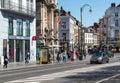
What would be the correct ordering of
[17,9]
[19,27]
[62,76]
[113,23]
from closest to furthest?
[62,76] → [17,9] → [19,27] → [113,23]

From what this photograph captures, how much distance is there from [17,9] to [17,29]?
2925 millimetres

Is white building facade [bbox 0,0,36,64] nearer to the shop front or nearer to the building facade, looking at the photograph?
the shop front

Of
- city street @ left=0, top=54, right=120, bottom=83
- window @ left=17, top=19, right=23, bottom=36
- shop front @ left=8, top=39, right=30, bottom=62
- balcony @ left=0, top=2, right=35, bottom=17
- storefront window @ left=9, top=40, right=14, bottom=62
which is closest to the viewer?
city street @ left=0, top=54, right=120, bottom=83

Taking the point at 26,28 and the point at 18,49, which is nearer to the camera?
the point at 18,49

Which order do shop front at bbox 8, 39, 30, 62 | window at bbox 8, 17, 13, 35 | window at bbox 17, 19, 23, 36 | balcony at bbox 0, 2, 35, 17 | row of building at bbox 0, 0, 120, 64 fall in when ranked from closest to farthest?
balcony at bbox 0, 2, 35, 17 → row of building at bbox 0, 0, 120, 64 → window at bbox 8, 17, 13, 35 → shop front at bbox 8, 39, 30, 62 → window at bbox 17, 19, 23, 36

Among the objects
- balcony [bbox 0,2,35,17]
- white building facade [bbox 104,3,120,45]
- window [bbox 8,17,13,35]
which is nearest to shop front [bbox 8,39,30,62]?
window [bbox 8,17,13,35]

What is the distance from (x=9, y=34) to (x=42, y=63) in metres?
5.64

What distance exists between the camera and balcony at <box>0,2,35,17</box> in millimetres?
57000

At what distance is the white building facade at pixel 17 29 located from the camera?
5700 centimetres

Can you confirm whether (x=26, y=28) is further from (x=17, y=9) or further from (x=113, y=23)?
(x=113, y=23)

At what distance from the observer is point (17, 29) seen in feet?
203

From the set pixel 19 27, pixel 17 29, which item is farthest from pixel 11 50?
pixel 19 27

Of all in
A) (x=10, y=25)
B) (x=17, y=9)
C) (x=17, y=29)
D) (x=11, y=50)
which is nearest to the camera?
(x=10, y=25)

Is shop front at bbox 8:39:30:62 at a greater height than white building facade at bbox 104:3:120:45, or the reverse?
white building facade at bbox 104:3:120:45
